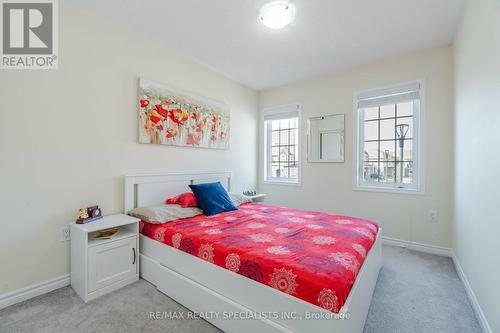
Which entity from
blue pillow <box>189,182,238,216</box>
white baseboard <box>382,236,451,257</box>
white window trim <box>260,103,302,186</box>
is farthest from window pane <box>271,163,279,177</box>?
white baseboard <box>382,236,451,257</box>

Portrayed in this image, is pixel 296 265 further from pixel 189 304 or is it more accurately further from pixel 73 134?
pixel 73 134

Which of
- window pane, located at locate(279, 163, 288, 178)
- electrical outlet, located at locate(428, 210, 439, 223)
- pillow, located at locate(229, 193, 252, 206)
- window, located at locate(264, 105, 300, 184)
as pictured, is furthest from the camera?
window pane, located at locate(279, 163, 288, 178)

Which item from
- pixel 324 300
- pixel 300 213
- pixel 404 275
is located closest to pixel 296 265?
pixel 324 300

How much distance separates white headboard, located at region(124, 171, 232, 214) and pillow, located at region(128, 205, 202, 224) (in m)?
0.16

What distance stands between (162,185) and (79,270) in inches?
45.1

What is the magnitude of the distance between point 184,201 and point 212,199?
1.07ft

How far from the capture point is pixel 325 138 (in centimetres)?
367

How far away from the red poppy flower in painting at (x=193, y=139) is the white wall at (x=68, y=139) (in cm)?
34

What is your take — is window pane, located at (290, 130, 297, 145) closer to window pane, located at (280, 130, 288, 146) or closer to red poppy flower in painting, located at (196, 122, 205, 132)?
window pane, located at (280, 130, 288, 146)

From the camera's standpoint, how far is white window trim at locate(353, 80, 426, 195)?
9.51 ft

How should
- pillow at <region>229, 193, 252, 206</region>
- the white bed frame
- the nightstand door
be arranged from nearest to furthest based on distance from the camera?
1. the white bed frame
2. the nightstand door
3. pillow at <region>229, 193, 252, 206</region>

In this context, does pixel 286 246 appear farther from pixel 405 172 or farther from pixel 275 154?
pixel 275 154

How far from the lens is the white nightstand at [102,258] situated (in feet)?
5.99

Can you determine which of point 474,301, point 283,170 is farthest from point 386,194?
point 283,170
